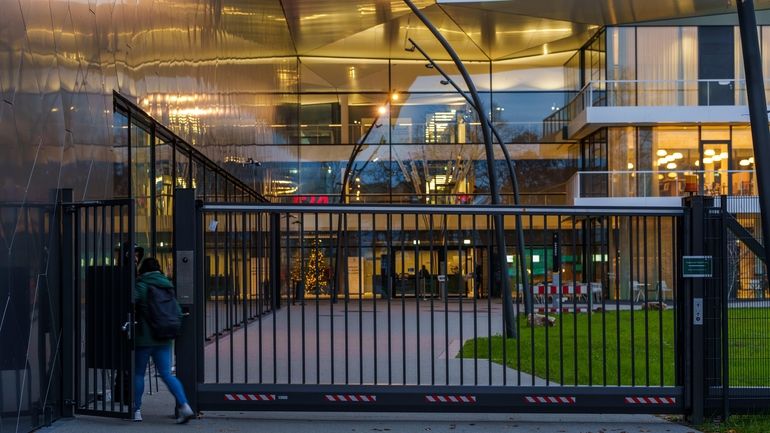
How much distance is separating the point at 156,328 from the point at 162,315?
0.14 metres

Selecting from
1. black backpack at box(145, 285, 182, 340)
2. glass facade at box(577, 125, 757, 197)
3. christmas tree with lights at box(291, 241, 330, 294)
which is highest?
glass facade at box(577, 125, 757, 197)

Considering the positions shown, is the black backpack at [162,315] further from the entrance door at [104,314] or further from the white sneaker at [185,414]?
the white sneaker at [185,414]

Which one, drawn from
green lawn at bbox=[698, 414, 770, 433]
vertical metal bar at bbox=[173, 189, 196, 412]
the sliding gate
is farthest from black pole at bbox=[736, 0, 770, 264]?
vertical metal bar at bbox=[173, 189, 196, 412]

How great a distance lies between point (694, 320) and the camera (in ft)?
31.0

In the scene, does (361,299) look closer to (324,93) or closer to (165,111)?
(165,111)

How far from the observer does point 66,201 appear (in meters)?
9.48

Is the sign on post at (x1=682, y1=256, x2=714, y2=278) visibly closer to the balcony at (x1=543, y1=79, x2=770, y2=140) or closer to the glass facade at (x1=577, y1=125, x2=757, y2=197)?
the glass facade at (x1=577, y1=125, x2=757, y2=197)

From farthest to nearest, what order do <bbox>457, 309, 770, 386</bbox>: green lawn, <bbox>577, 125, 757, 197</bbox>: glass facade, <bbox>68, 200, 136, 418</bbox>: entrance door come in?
<bbox>577, 125, 757, 197</bbox>: glass facade
<bbox>457, 309, 770, 386</bbox>: green lawn
<bbox>68, 200, 136, 418</bbox>: entrance door

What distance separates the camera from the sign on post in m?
9.44

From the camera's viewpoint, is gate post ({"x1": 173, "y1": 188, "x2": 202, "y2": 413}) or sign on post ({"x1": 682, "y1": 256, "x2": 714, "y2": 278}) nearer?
gate post ({"x1": 173, "y1": 188, "x2": 202, "y2": 413})

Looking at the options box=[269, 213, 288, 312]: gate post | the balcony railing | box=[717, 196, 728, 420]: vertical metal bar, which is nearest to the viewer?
box=[717, 196, 728, 420]: vertical metal bar

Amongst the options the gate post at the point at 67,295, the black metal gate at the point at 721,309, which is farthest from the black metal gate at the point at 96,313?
the black metal gate at the point at 721,309

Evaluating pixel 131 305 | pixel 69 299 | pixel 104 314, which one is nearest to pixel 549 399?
pixel 131 305

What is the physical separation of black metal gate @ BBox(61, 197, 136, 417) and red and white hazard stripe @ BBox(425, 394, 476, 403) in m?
2.98
